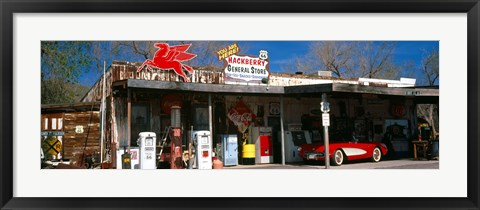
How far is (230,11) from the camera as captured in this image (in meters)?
8.57

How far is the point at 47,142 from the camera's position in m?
18.8

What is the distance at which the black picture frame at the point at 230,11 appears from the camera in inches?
337

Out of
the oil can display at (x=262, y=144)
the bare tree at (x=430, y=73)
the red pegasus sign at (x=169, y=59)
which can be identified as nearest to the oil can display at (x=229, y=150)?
the oil can display at (x=262, y=144)

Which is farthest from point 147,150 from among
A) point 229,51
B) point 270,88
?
point 229,51

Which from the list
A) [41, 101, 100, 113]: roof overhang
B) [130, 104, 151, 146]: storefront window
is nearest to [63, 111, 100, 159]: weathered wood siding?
[41, 101, 100, 113]: roof overhang

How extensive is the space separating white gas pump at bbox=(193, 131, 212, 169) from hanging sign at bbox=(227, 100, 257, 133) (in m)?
2.84

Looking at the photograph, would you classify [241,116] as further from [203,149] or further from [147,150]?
[147,150]

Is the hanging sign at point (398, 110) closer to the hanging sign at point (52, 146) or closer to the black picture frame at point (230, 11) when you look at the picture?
the hanging sign at point (52, 146)

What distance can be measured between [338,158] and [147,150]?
6.56 meters

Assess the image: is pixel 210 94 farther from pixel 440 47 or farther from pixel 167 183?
pixel 440 47

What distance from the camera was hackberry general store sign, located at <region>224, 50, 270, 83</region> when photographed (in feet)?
64.4

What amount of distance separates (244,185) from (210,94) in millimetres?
8372

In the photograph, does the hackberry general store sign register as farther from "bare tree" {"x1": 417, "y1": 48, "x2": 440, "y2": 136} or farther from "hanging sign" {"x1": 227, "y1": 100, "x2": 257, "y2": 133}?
"bare tree" {"x1": 417, "y1": 48, "x2": 440, "y2": 136}

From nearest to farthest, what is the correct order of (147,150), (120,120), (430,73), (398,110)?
(147,150)
(120,120)
(398,110)
(430,73)
